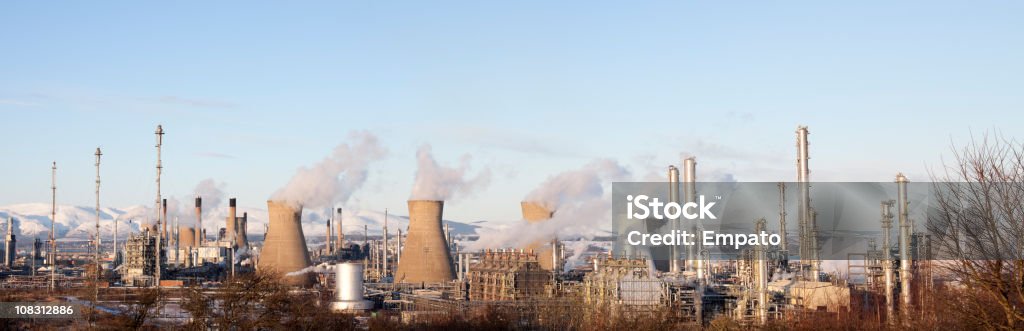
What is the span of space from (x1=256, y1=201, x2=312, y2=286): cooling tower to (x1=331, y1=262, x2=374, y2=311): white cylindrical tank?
557 centimetres

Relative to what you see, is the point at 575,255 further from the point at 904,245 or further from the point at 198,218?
the point at 198,218

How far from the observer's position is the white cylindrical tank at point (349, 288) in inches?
1142

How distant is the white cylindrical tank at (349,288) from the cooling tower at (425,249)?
292 centimetres

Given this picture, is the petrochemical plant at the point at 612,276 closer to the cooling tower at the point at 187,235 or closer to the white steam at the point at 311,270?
the white steam at the point at 311,270

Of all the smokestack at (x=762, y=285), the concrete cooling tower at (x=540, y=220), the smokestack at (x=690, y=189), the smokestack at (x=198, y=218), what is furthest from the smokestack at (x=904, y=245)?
the smokestack at (x=198, y=218)

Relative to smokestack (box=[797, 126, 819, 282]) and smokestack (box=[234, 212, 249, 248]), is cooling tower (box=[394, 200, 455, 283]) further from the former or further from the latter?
smokestack (box=[234, 212, 249, 248])

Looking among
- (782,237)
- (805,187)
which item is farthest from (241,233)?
(805,187)

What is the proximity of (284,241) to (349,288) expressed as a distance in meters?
6.27

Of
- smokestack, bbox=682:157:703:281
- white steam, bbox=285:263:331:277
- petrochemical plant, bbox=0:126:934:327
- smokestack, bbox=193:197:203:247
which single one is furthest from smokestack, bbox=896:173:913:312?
smokestack, bbox=193:197:203:247

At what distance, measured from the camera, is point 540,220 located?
32.1 m

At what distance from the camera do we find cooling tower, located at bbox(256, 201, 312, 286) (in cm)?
3478

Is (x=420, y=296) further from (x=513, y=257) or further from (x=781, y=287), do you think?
(x=781, y=287)

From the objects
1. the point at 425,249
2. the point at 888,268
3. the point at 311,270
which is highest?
the point at 425,249

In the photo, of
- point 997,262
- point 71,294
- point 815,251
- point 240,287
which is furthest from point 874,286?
point 71,294
